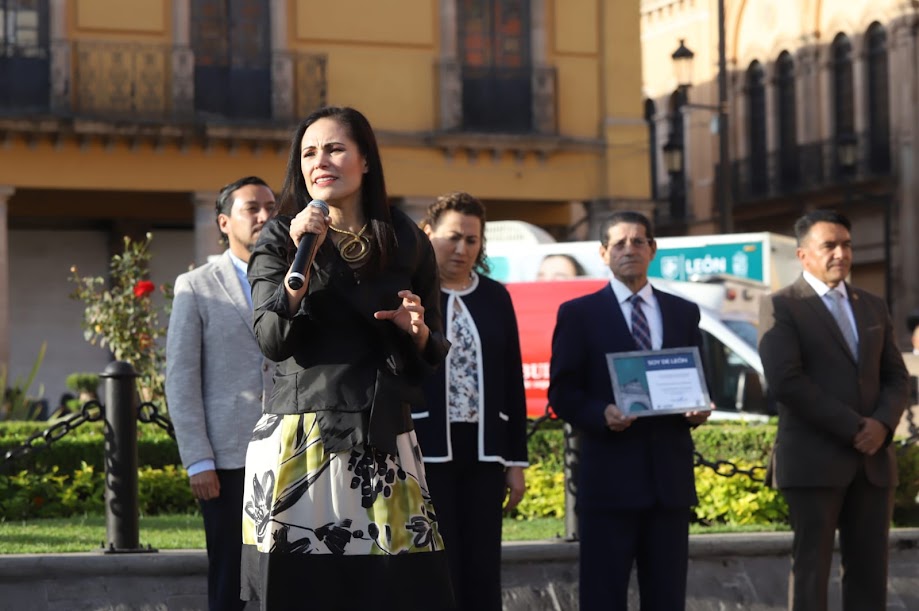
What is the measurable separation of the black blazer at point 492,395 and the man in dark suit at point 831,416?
1.35m

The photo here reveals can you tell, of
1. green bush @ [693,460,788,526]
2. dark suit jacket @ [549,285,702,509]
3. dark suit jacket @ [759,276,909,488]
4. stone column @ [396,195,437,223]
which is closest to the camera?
dark suit jacket @ [549,285,702,509]

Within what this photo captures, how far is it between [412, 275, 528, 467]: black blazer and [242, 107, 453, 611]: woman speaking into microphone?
1.74 m

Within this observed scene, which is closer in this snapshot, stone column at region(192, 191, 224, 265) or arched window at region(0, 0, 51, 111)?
arched window at region(0, 0, 51, 111)

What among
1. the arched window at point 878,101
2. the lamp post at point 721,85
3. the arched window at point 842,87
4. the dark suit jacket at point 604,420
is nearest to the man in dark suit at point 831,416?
the dark suit jacket at point 604,420

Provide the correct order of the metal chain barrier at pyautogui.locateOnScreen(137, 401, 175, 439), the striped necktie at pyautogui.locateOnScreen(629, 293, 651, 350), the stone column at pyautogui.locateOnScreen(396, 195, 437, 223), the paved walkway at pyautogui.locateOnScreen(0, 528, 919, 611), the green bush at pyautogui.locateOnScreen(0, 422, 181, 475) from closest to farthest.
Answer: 1. the striped necktie at pyautogui.locateOnScreen(629, 293, 651, 350)
2. the paved walkway at pyautogui.locateOnScreen(0, 528, 919, 611)
3. the metal chain barrier at pyautogui.locateOnScreen(137, 401, 175, 439)
4. the green bush at pyautogui.locateOnScreen(0, 422, 181, 475)
5. the stone column at pyautogui.locateOnScreen(396, 195, 437, 223)

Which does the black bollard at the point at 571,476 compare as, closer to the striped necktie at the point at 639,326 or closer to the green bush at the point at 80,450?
the striped necktie at the point at 639,326

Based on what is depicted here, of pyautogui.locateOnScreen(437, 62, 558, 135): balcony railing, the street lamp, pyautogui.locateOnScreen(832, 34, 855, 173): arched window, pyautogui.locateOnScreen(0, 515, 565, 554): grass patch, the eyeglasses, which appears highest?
pyautogui.locateOnScreen(832, 34, 855, 173): arched window

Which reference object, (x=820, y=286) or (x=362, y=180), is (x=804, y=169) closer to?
(x=820, y=286)

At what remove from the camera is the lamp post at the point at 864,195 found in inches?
1264

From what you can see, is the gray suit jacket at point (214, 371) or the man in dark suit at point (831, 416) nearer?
the gray suit jacket at point (214, 371)

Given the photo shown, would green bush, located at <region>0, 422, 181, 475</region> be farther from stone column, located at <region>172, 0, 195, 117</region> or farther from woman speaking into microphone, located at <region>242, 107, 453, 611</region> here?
stone column, located at <region>172, 0, 195, 117</region>

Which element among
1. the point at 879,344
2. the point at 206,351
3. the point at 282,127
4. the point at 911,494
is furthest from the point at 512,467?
Answer: the point at 282,127

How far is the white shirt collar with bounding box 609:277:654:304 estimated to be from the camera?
712cm

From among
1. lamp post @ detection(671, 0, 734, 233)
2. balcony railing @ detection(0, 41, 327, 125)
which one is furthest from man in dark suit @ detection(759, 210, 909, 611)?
balcony railing @ detection(0, 41, 327, 125)
